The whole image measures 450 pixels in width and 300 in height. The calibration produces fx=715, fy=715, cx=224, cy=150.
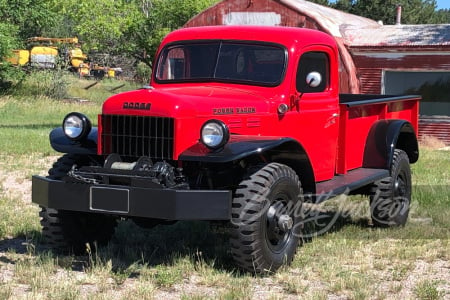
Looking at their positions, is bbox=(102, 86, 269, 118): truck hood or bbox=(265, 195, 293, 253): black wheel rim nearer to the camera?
bbox=(102, 86, 269, 118): truck hood

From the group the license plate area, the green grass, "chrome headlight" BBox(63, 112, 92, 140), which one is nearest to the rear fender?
the green grass

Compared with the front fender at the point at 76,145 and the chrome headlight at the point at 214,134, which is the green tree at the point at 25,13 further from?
the chrome headlight at the point at 214,134

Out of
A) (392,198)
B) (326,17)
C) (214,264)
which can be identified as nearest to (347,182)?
(392,198)

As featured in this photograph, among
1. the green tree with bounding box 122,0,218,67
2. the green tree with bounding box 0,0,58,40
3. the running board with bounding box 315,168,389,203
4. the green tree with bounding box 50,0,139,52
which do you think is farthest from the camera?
the green tree with bounding box 50,0,139,52

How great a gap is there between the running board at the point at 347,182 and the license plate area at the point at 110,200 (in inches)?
72.2

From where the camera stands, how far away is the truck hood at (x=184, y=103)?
5395 mm

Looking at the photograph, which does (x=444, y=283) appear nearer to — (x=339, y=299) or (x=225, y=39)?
(x=339, y=299)

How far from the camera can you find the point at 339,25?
777 inches

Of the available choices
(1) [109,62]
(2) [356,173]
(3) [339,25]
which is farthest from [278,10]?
(1) [109,62]

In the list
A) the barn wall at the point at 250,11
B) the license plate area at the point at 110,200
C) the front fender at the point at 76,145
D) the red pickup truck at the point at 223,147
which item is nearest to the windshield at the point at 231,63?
the red pickup truck at the point at 223,147

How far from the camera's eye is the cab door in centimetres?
639

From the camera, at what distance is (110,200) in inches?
206

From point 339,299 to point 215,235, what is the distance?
7.20 feet

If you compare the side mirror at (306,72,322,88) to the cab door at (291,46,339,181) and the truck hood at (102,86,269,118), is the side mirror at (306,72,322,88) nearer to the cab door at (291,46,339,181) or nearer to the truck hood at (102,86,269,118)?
the cab door at (291,46,339,181)
